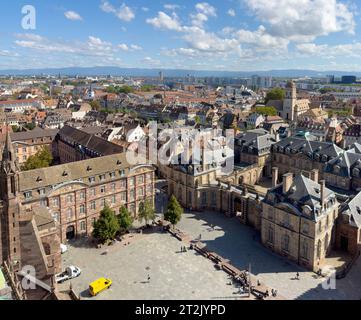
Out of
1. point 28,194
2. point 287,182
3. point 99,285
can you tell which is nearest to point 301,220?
point 287,182

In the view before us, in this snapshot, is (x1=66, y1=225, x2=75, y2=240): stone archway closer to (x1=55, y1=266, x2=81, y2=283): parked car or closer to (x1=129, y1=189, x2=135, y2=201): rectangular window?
(x1=55, y1=266, x2=81, y2=283): parked car

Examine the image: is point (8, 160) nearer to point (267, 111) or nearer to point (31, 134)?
point (31, 134)

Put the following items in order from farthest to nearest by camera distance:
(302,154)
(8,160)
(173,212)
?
(302,154) → (173,212) → (8,160)

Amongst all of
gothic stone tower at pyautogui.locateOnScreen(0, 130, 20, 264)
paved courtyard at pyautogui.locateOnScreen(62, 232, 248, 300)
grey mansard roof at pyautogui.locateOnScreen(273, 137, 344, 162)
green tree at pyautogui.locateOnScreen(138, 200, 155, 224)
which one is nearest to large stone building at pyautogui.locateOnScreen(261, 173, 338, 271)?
paved courtyard at pyautogui.locateOnScreen(62, 232, 248, 300)

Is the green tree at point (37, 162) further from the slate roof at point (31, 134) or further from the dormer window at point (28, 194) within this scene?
the dormer window at point (28, 194)

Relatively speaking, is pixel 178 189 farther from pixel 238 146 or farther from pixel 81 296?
pixel 81 296
